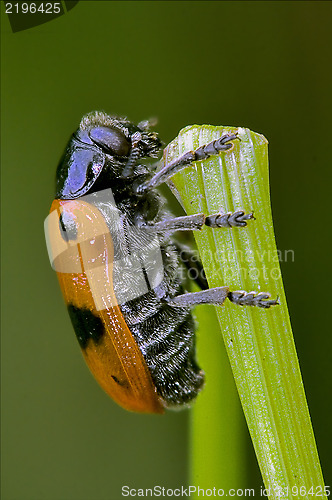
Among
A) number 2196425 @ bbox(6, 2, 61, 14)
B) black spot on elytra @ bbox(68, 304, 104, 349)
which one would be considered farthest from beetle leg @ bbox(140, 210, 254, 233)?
number 2196425 @ bbox(6, 2, 61, 14)

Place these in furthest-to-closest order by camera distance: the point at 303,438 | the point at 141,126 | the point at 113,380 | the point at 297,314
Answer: the point at 141,126, the point at 113,380, the point at 297,314, the point at 303,438

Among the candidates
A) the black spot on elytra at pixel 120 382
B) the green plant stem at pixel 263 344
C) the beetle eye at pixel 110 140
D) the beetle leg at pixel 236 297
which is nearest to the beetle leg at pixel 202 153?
the green plant stem at pixel 263 344

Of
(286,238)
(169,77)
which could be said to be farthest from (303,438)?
(169,77)

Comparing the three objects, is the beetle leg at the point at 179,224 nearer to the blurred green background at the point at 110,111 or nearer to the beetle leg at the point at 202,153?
the beetle leg at the point at 202,153

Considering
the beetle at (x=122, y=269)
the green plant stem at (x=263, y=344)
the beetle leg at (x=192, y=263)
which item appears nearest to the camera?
the green plant stem at (x=263, y=344)

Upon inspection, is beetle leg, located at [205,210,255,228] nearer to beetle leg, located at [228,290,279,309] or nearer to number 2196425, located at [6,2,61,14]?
beetle leg, located at [228,290,279,309]

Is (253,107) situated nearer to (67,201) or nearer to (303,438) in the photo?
(67,201)
